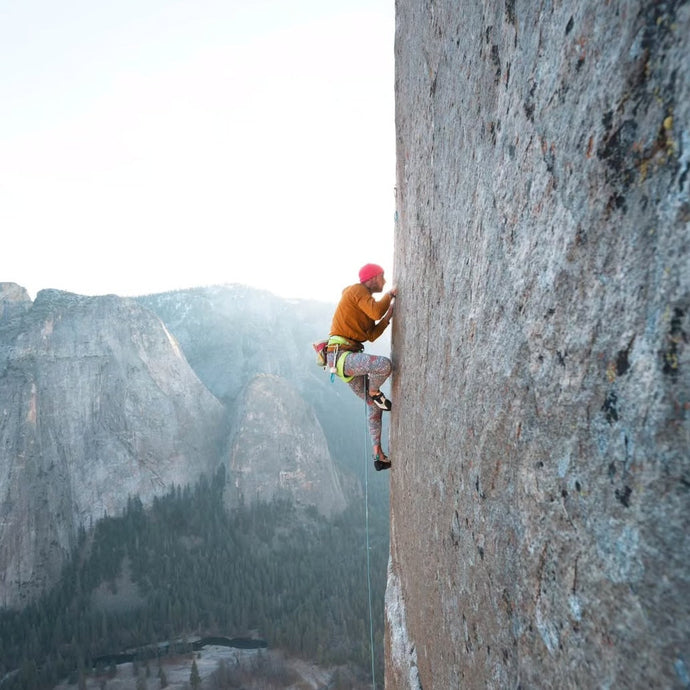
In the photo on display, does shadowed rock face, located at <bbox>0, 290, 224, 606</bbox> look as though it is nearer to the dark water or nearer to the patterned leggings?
the dark water

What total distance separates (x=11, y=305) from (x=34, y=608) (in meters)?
21.0

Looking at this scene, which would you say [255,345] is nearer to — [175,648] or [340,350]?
[175,648]

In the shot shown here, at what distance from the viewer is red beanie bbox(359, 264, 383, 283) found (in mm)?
5598

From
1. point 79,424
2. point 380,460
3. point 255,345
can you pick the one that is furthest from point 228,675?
point 255,345

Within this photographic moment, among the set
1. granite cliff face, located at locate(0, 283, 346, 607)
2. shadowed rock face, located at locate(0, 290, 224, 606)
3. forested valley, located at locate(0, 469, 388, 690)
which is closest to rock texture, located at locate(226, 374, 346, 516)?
granite cliff face, located at locate(0, 283, 346, 607)

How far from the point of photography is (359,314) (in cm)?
579

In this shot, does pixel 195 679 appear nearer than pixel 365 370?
No

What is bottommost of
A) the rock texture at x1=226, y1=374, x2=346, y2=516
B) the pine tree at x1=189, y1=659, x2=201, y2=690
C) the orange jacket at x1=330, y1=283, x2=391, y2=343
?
the pine tree at x1=189, y1=659, x2=201, y2=690

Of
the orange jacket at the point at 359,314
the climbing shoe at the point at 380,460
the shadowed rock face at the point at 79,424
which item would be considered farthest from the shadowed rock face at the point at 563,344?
the shadowed rock face at the point at 79,424

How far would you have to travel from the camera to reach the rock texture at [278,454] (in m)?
40.8

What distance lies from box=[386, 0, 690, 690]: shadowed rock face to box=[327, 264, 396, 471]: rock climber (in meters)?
2.01

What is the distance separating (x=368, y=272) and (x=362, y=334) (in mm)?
768

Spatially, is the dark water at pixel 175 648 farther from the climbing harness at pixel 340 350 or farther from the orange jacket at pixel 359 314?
the orange jacket at pixel 359 314

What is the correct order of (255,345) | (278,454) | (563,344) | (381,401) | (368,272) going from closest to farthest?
(563,344) < (368,272) < (381,401) < (278,454) < (255,345)
